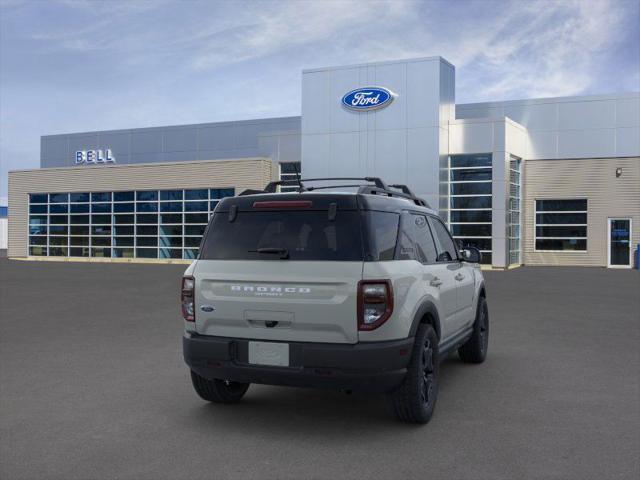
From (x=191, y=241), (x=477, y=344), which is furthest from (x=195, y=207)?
(x=477, y=344)

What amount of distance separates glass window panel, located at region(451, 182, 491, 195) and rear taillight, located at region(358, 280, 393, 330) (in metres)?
23.4

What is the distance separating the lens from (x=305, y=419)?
5.40 m

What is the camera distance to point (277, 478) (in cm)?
409

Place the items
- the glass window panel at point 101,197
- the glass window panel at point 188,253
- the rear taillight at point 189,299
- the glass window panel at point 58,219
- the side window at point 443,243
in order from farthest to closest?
1. the glass window panel at point 58,219
2. the glass window panel at point 101,197
3. the glass window panel at point 188,253
4. the side window at point 443,243
5. the rear taillight at point 189,299

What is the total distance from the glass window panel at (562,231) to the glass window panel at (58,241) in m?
24.2

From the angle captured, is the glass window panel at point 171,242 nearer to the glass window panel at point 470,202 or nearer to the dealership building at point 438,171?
the dealership building at point 438,171

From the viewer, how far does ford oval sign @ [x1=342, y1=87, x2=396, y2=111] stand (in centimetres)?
2681

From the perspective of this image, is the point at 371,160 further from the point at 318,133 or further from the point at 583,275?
the point at 583,275

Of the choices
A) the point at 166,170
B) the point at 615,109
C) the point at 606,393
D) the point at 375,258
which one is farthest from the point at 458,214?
the point at 375,258

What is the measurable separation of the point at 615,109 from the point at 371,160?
11.1 m

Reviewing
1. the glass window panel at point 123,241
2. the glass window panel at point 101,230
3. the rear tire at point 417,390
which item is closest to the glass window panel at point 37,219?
the glass window panel at point 101,230

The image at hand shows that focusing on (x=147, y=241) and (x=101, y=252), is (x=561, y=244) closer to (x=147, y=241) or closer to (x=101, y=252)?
(x=147, y=241)

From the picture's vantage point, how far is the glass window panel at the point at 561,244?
94.7 feet

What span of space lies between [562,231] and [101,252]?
2274 cm
